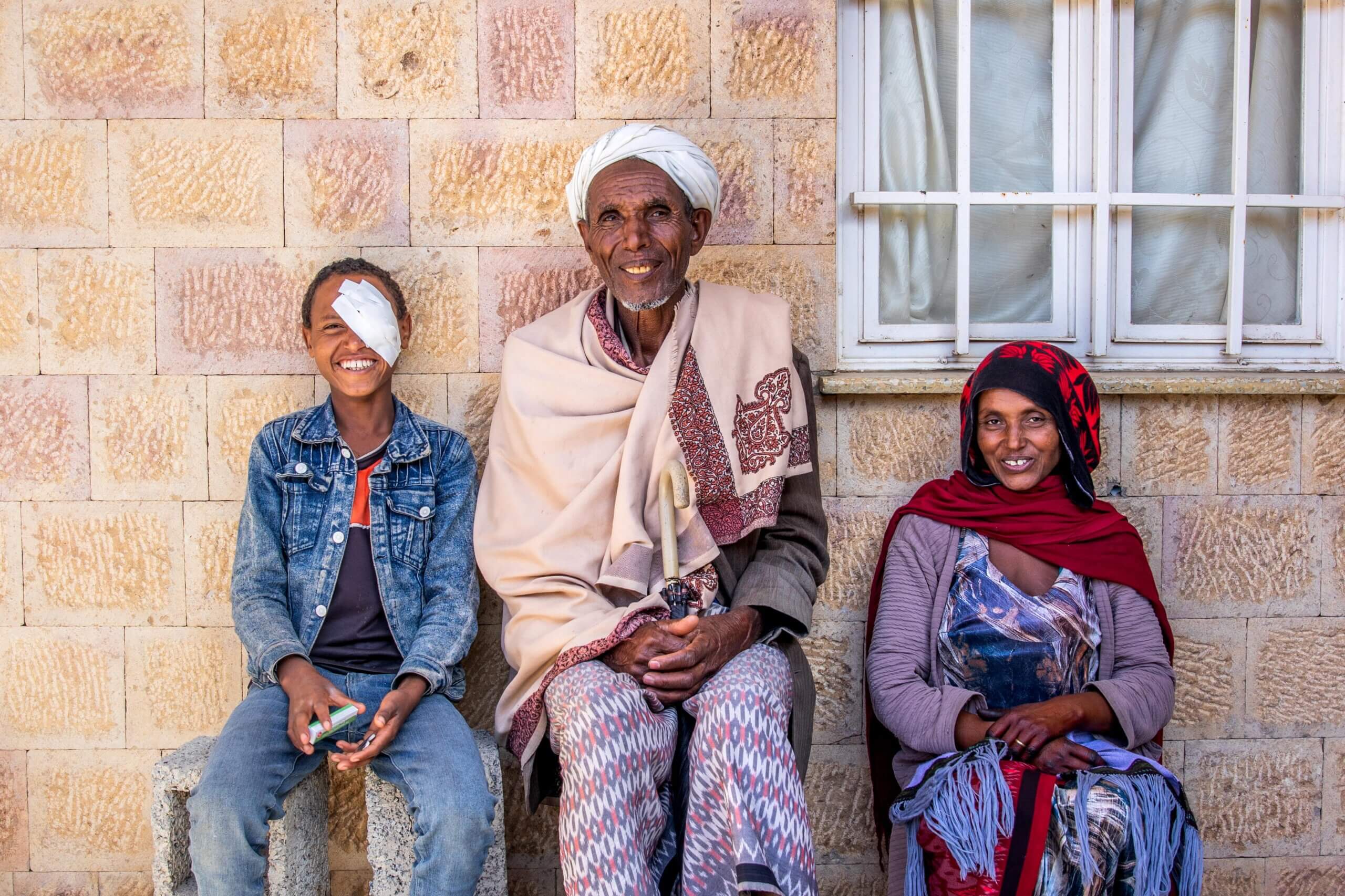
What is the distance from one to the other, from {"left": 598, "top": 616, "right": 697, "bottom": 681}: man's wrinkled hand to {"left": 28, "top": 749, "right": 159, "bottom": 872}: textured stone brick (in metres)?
1.73

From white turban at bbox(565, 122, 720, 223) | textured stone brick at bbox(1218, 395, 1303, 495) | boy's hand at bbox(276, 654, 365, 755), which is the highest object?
white turban at bbox(565, 122, 720, 223)

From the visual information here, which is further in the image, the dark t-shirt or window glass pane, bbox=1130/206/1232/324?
window glass pane, bbox=1130/206/1232/324

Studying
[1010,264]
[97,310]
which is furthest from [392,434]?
[1010,264]

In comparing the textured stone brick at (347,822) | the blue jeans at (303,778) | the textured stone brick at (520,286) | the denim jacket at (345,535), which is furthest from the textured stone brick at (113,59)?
the textured stone brick at (347,822)

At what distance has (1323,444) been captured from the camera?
11.1ft

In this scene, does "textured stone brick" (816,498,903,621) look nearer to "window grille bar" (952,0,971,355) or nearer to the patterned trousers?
"window grille bar" (952,0,971,355)

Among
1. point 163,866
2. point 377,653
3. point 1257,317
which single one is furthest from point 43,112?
point 1257,317

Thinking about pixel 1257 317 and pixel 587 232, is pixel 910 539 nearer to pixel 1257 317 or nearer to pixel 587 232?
pixel 587 232

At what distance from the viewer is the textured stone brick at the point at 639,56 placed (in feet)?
10.6

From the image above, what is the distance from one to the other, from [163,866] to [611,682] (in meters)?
1.28

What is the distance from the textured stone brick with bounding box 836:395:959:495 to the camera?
3.30m

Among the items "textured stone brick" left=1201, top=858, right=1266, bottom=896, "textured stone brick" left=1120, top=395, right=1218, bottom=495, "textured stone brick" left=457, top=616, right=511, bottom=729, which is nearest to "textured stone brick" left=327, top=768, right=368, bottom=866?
"textured stone brick" left=457, top=616, right=511, bottom=729

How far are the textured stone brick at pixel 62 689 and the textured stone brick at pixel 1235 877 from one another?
11.3ft

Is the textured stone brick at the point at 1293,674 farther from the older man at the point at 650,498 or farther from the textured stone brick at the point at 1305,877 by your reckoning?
the older man at the point at 650,498
